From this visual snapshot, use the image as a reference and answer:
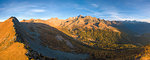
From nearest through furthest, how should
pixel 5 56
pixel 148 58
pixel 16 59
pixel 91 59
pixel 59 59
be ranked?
pixel 16 59 < pixel 5 56 < pixel 59 59 < pixel 148 58 < pixel 91 59

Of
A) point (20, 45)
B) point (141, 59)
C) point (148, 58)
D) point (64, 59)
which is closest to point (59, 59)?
point (64, 59)

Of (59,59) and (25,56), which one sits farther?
(59,59)

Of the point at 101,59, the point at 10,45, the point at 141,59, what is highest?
the point at 10,45

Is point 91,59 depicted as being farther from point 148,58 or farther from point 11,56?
point 11,56

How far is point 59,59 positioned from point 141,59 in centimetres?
6779

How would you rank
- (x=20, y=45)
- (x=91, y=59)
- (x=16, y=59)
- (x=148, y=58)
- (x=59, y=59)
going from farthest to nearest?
(x=91, y=59)
(x=148, y=58)
(x=59, y=59)
(x=20, y=45)
(x=16, y=59)

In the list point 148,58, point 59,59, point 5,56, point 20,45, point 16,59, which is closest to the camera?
point 16,59

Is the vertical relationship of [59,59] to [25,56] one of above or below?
below

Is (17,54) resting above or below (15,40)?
below

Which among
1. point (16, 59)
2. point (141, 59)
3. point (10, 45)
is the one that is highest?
point (10, 45)

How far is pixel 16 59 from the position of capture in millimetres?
28609

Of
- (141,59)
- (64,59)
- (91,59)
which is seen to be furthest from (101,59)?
(64,59)

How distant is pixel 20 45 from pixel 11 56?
752cm

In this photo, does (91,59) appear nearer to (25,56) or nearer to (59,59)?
(59,59)
